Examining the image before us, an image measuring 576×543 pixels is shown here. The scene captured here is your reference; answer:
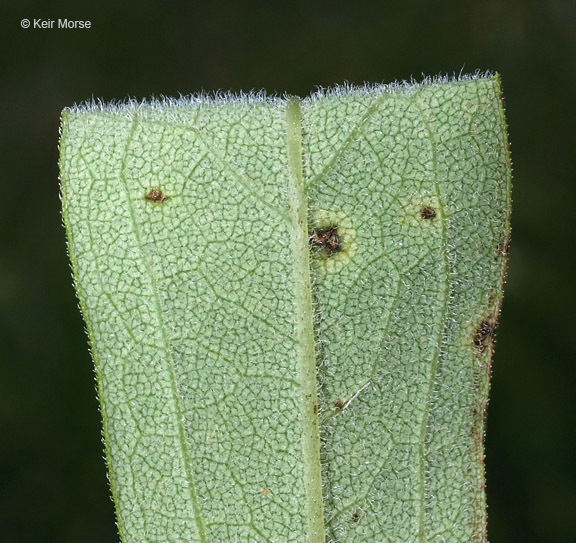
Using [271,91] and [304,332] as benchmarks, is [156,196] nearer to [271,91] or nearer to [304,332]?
[304,332]


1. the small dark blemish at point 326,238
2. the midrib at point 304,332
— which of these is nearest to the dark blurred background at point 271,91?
the midrib at point 304,332

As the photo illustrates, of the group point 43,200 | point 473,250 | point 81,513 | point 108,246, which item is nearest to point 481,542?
point 473,250

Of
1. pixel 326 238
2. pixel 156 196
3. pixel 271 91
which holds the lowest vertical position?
pixel 326 238

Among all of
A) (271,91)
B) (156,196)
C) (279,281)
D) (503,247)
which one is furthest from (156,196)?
(271,91)

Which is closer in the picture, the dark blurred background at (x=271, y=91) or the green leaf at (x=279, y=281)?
the green leaf at (x=279, y=281)

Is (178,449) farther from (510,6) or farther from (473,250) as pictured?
(510,6)

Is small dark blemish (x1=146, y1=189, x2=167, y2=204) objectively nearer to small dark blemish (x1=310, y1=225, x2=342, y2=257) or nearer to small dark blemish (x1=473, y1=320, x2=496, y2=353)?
small dark blemish (x1=310, y1=225, x2=342, y2=257)

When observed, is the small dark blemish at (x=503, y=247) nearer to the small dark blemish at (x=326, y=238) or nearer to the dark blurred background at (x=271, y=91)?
the small dark blemish at (x=326, y=238)
